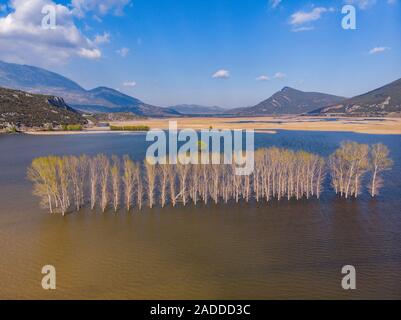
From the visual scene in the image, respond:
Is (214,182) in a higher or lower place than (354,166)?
lower

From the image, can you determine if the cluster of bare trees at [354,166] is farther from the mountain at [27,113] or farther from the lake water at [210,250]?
the mountain at [27,113]

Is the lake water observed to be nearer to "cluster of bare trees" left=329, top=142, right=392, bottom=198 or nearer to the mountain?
"cluster of bare trees" left=329, top=142, right=392, bottom=198

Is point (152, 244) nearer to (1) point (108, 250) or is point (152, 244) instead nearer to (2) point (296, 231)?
(1) point (108, 250)

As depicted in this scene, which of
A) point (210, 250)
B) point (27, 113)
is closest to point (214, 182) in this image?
point (210, 250)

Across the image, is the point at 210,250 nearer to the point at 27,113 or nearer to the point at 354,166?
the point at 354,166

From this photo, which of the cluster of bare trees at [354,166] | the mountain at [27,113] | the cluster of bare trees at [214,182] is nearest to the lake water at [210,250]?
the cluster of bare trees at [354,166]

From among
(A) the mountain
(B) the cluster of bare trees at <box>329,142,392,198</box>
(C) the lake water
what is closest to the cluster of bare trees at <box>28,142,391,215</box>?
(B) the cluster of bare trees at <box>329,142,392,198</box>
